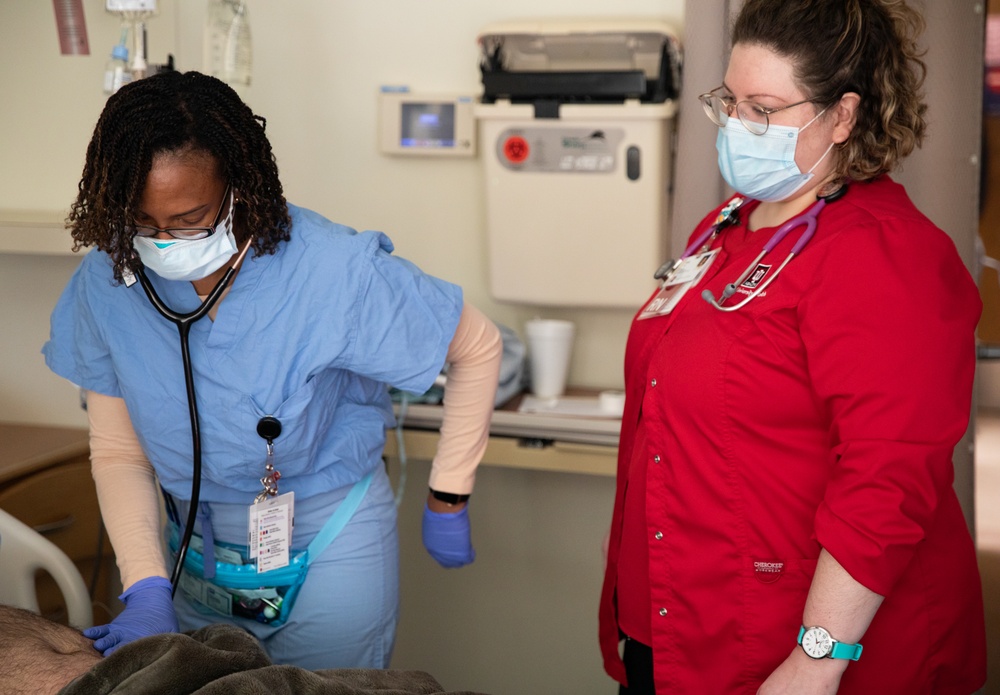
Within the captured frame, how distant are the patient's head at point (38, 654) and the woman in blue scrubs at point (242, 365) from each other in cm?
4

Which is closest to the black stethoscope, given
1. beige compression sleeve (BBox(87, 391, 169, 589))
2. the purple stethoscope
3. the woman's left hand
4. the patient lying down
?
beige compression sleeve (BBox(87, 391, 169, 589))

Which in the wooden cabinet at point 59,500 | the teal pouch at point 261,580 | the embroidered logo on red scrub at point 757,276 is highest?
the embroidered logo on red scrub at point 757,276

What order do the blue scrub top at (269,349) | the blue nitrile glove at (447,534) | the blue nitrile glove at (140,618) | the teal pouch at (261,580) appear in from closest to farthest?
the blue nitrile glove at (140,618) → the blue scrub top at (269,349) → the teal pouch at (261,580) → the blue nitrile glove at (447,534)

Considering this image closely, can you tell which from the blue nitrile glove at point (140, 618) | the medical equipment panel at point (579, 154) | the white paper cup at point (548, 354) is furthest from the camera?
the white paper cup at point (548, 354)

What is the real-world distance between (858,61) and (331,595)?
1047mm

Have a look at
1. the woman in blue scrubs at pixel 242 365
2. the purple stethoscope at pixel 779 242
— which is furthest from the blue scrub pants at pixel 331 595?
the purple stethoscope at pixel 779 242

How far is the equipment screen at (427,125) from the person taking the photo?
7.72 feet

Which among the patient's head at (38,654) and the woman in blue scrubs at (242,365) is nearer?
the patient's head at (38,654)

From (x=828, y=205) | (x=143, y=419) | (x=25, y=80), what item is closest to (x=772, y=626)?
(x=828, y=205)

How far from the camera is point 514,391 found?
2.26 meters

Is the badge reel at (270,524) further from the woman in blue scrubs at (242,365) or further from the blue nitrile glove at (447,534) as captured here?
the blue nitrile glove at (447,534)

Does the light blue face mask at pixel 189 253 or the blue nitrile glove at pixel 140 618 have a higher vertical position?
the light blue face mask at pixel 189 253

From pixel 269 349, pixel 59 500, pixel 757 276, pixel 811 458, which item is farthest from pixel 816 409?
pixel 59 500

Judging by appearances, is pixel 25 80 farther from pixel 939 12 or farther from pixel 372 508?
pixel 939 12
